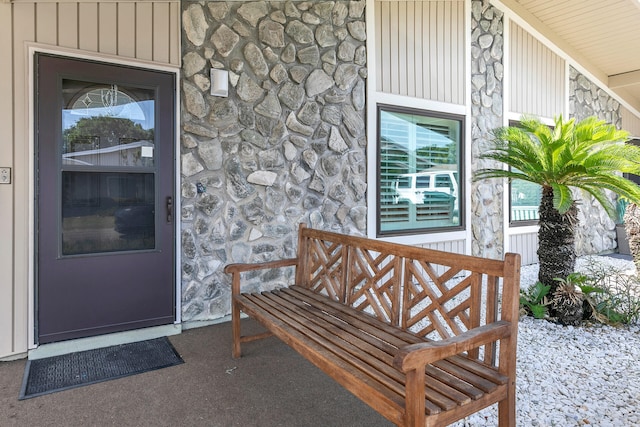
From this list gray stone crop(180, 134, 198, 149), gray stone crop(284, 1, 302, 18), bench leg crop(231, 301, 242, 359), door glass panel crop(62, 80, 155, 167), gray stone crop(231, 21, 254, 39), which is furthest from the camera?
gray stone crop(284, 1, 302, 18)

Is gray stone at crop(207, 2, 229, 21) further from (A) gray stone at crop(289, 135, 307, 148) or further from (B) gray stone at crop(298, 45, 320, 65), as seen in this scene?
(A) gray stone at crop(289, 135, 307, 148)

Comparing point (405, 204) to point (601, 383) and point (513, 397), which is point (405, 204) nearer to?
point (601, 383)

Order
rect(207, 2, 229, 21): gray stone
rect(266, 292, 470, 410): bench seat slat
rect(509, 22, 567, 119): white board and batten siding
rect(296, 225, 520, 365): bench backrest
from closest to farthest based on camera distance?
rect(266, 292, 470, 410): bench seat slat → rect(296, 225, 520, 365): bench backrest → rect(207, 2, 229, 21): gray stone → rect(509, 22, 567, 119): white board and batten siding

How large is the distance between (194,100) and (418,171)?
108 inches

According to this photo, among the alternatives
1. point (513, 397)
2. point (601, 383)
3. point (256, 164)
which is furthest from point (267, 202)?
point (601, 383)

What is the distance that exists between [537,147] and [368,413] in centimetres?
296

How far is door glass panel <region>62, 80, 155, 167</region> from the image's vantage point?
9.50 ft

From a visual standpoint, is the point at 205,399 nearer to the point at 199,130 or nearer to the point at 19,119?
the point at 199,130

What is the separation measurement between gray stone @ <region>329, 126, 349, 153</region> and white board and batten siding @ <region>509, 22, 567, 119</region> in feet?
10.1

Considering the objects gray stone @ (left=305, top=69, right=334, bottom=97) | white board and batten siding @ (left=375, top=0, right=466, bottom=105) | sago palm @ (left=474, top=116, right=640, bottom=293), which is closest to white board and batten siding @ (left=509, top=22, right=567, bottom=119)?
white board and batten siding @ (left=375, top=0, right=466, bottom=105)

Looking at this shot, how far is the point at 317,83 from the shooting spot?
396 cm

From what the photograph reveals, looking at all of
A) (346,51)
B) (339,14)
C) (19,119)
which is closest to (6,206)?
(19,119)

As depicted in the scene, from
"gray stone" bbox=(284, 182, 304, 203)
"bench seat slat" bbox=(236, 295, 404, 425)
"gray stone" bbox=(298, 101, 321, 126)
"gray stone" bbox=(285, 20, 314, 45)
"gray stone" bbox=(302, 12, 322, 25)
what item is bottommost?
"bench seat slat" bbox=(236, 295, 404, 425)

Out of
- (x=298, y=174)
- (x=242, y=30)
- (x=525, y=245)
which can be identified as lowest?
(x=525, y=245)
